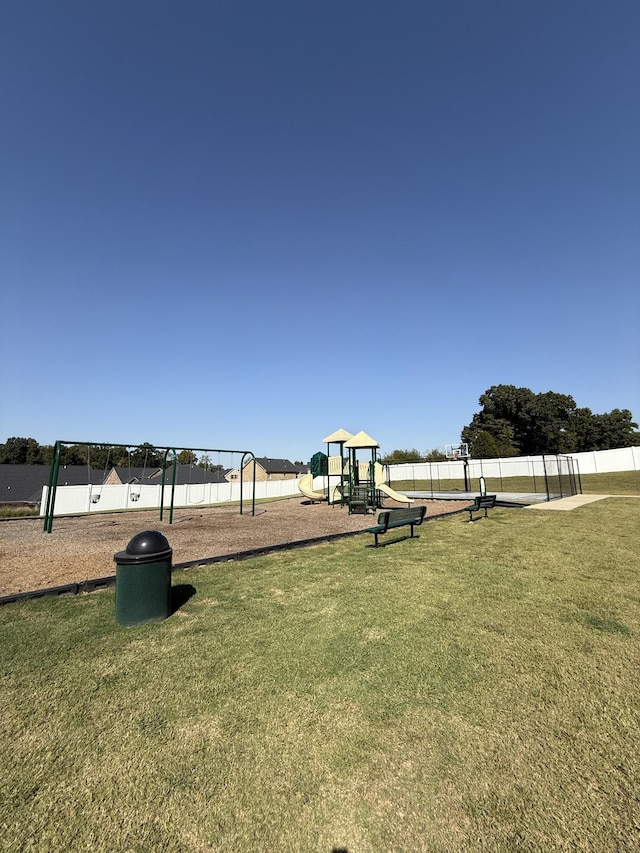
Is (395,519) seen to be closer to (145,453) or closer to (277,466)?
(145,453)

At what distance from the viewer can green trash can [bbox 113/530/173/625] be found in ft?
14.8

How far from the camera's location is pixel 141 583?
453cm

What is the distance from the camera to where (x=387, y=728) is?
2680mm

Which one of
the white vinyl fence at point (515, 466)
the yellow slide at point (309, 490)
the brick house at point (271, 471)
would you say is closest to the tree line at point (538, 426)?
the white vinyl fence at point (515, 466)

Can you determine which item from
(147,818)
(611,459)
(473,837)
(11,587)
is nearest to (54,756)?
(147,818)

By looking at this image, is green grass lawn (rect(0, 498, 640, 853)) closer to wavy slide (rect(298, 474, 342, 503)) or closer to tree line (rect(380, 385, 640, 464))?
wavy slide (rect(298, 474, 342, 503))

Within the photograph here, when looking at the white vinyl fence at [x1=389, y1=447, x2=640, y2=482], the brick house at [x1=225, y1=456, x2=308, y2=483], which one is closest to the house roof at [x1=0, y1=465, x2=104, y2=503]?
the brick house at [x1=225, y1=456, x2=308, y2=483]

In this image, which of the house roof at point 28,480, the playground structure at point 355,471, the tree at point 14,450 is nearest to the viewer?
the playground structure at point 355,471

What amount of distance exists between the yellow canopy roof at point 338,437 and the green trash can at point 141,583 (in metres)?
16.0

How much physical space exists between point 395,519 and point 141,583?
6.14m

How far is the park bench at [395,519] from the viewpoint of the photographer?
337 inches

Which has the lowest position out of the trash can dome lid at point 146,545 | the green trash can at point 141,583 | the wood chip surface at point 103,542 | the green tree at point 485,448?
the wood chip surface at point 103,542

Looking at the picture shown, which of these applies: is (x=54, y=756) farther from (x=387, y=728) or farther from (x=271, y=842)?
(x=387, y=728)

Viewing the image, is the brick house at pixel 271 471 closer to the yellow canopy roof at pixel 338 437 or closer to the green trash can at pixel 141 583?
the yellow canopy roof at pixel 338 437
